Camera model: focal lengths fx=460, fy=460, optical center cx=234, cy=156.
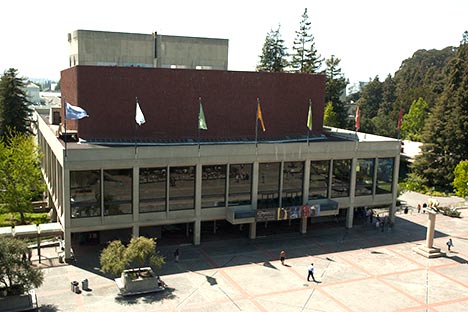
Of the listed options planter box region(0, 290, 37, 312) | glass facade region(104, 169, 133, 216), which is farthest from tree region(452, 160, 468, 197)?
planter box region(0, 290, 37, 312)

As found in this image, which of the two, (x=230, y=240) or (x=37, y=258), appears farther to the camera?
(x=230, y=240)

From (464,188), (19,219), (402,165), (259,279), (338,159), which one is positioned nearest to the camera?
(259,279)

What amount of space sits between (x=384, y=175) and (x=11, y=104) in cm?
5275

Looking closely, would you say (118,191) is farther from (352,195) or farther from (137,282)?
(352,195)

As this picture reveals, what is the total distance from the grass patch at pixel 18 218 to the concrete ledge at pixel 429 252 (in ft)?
119

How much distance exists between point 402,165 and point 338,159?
50.9 m

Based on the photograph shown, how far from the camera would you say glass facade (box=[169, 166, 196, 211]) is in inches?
1507

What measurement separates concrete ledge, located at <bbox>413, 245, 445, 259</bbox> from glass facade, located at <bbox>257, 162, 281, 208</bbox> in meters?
13.0

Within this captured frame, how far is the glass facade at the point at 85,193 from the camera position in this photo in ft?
116

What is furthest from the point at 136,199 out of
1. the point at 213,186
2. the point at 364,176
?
the point at 364,176

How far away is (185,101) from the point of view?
42.2 m

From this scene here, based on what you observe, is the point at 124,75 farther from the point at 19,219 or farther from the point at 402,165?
the point at 402,165

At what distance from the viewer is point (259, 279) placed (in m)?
33.1

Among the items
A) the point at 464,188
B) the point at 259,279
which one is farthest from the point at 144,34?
the point at 464,188
